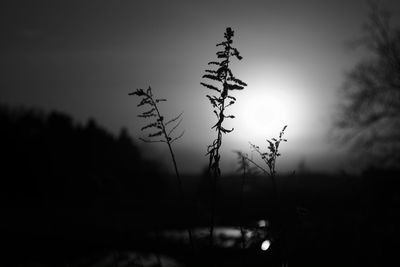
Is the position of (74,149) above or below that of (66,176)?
above

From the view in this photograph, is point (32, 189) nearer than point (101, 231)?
No

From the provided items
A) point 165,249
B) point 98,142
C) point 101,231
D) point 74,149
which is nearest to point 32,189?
point 74,149

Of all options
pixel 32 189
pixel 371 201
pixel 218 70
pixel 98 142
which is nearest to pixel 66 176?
pixel 32 189

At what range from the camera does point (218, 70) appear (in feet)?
15.0

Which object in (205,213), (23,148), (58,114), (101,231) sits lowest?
(101,231)

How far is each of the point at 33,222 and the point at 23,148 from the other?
41.7 ft

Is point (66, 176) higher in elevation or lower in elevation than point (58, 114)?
lower

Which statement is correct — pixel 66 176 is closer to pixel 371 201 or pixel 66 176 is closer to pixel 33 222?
pixel 33 222

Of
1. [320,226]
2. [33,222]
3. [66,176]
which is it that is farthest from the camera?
[66,176]

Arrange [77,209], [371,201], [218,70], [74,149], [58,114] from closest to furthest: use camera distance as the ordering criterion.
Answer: [218,70], [371,201], [77,209], [74,149], [58,114]

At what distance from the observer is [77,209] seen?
46.7 m

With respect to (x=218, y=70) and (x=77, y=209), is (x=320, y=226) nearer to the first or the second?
(x=218, y=70)

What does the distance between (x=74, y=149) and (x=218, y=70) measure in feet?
174

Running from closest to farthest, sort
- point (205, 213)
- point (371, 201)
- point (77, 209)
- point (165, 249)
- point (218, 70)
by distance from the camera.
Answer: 1. point (218, 70)
2. point (205, 213)
3. point (371, 201)
4. point (165, 249)
5. point (77, 209)
